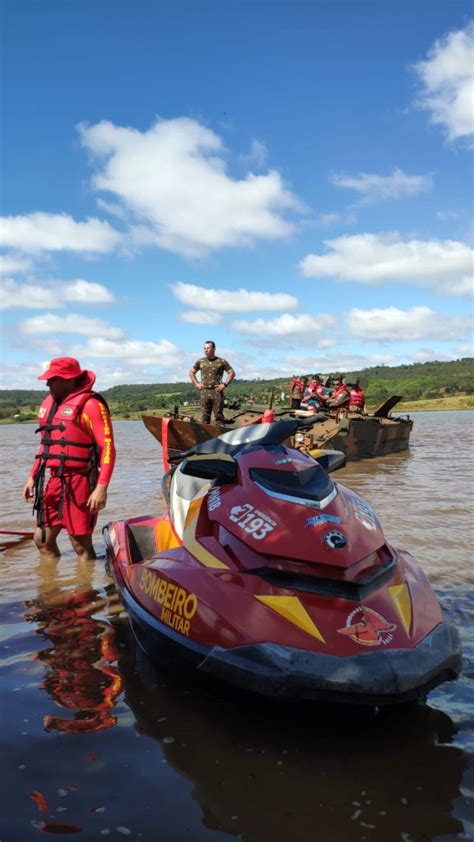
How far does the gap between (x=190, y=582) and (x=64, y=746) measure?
0.81m

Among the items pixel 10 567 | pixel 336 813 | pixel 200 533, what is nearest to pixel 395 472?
pixel 10 567

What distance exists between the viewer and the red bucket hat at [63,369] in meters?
4.62

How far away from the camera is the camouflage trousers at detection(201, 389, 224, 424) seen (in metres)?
13.8

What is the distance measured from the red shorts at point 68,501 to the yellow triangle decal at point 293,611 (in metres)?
2.75

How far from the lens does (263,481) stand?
286cm

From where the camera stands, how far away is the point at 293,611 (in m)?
2.33

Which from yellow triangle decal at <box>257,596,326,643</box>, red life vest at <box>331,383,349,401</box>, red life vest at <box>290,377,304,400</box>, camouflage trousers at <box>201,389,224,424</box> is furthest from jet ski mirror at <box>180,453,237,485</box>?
red life vest at <box>290,377,304,400</box>

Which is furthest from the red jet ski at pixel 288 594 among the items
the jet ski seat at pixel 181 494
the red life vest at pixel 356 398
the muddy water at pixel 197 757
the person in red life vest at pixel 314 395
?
the red life vest at pixel 356 398

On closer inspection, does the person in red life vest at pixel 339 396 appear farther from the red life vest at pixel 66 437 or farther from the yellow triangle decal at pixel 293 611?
the yellow triangle decal at pixel 293 611

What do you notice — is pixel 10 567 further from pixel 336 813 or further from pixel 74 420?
pixel 336 813

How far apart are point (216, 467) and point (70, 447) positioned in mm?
2160

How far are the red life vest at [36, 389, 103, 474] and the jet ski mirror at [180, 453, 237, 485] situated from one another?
2.01 m

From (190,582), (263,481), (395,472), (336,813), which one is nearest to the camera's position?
(336,813)

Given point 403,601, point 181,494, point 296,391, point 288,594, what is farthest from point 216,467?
point 296,391
